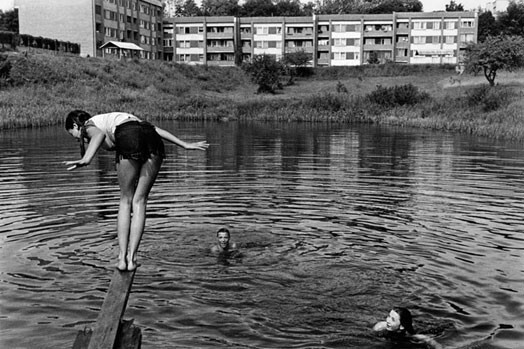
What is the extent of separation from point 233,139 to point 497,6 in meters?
173

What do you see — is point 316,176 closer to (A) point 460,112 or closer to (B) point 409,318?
(B) point 409,318

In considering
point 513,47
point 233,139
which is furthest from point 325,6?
point 233,139

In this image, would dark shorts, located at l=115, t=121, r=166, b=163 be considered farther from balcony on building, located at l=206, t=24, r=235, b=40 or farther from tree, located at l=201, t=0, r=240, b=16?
tree, located at l=201, t=0, r=240, b=16

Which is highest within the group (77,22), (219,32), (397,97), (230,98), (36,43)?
(219,32)

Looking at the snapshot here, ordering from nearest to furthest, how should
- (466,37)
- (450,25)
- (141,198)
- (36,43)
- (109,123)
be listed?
(109,123) < (141,198) < (36,43) < (466,37) < (450,25)

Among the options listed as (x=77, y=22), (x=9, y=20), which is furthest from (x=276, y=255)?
(x=9, y=20)

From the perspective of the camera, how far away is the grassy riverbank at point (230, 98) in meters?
55.1

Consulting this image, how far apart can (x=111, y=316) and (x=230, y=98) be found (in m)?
78.6

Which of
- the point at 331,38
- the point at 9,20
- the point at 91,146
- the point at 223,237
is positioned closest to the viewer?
the point at 91,146

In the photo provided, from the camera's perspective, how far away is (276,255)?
14.2 m

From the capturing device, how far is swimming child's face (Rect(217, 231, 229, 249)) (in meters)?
13.6

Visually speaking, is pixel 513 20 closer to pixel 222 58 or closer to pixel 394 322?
pixel 222 58

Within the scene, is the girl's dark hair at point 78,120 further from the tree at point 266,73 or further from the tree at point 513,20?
the tree at point 513,20

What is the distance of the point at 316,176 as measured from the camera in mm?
26328
